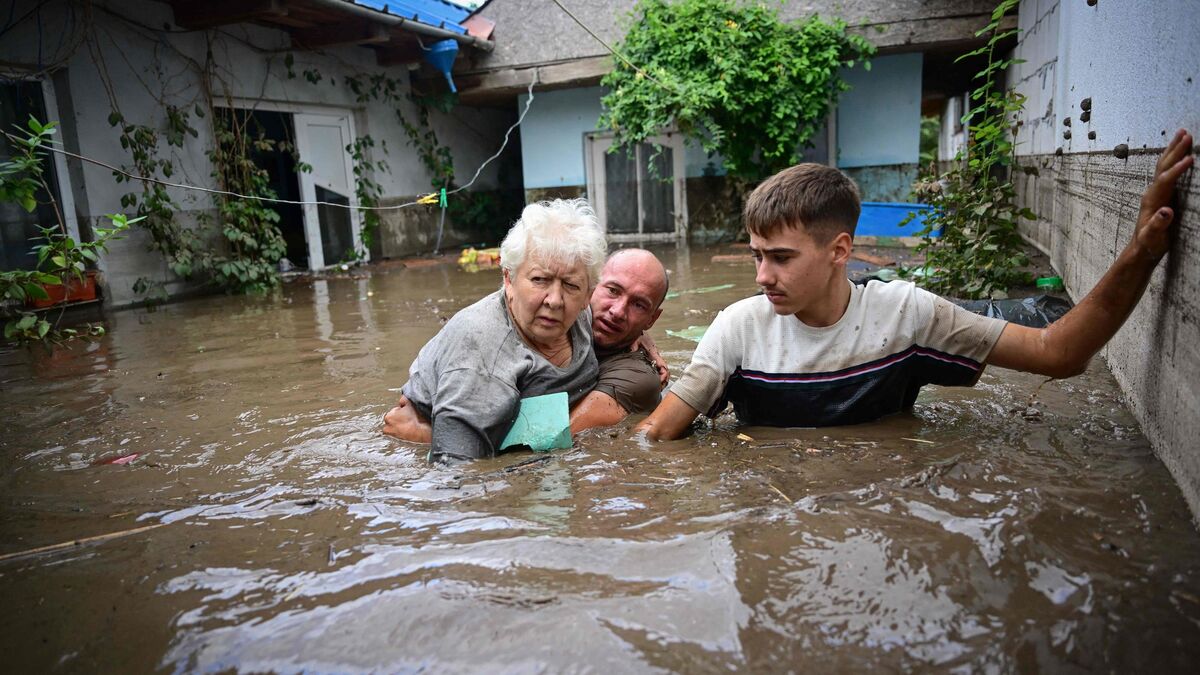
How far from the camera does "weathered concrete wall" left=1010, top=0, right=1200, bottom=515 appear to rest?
192 centimetres

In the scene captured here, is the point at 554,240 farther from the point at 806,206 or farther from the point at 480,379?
the point at 806,206

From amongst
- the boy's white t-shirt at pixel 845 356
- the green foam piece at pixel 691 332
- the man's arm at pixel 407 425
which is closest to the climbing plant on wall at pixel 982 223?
the green foam piece at pixel 691 332

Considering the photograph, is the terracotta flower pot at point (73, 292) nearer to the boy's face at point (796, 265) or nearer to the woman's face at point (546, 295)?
the woman's face at point (546, 295)

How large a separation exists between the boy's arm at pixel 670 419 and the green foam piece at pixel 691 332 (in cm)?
250

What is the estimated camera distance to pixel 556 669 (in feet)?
4.93

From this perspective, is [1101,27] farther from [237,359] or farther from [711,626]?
[237,359]

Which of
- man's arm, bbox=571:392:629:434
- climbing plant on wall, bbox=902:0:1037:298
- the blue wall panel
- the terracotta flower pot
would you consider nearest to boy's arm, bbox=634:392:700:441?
man's arm, bbox=571:392:629:434

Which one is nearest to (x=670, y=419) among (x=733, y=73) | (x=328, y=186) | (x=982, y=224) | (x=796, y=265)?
(x=796, y=265)

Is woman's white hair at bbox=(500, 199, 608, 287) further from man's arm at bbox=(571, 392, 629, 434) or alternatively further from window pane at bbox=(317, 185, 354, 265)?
window pane at bbox=(317, 185, 354, 265)

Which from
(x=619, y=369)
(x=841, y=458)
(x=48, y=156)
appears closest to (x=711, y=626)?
(x=841, y=458)

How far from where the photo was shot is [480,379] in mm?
2842

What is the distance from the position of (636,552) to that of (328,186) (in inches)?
436

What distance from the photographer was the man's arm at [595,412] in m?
3.18

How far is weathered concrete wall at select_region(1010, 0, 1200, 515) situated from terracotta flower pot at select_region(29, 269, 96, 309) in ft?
26.4
